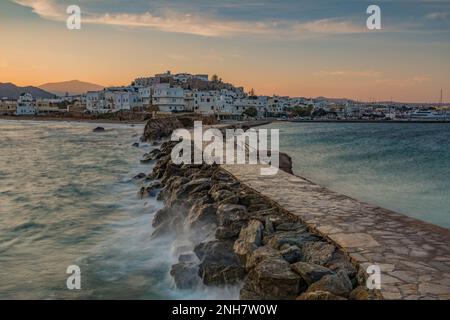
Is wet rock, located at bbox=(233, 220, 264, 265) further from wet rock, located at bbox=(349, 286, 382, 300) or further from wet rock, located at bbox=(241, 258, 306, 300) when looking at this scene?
wet rock, located at bbox=(349, 286, 382, 300)

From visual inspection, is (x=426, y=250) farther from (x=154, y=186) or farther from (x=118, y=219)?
(x=154, y=186)

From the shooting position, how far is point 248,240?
5.87 m

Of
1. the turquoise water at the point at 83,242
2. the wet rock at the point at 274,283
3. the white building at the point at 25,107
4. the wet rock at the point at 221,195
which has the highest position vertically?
the white building at the point at 25,107

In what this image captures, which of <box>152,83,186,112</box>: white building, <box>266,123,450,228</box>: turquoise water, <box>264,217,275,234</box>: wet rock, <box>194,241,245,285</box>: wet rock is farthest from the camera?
<box>152,83,186,112</box>: white building

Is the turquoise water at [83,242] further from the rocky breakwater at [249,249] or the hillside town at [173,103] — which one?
the hillside town at [173,103]

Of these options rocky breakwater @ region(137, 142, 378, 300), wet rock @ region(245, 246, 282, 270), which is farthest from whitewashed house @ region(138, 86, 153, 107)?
wet rock @ region(245, 246, 282, 270)

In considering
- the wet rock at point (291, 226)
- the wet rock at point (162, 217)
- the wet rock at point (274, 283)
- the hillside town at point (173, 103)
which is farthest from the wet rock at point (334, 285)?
the hillside town at point (173, 103)

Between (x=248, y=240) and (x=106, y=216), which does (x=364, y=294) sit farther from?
(x=106, y=216)

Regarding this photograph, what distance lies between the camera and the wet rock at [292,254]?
5113mm

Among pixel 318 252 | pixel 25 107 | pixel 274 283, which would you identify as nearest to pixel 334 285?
pixel 274 283

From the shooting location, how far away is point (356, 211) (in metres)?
6.71

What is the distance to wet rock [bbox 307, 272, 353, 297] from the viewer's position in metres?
4.13

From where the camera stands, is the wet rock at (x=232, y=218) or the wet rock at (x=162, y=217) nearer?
the wet rock at (x=232, y=218)

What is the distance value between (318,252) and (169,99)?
7717cm
